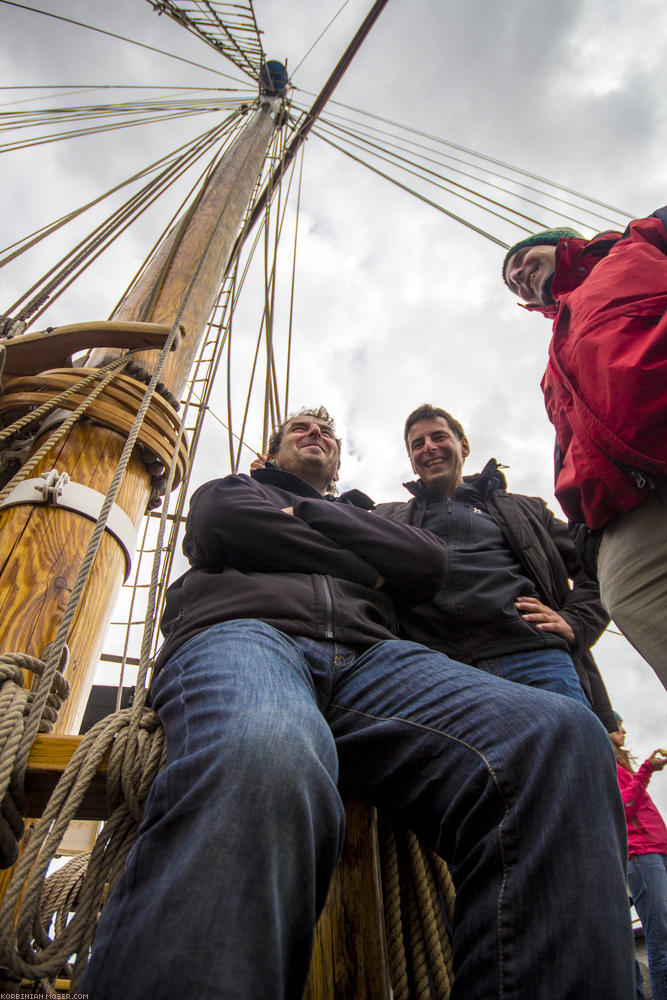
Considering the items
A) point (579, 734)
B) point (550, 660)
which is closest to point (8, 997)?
point (579, 734)

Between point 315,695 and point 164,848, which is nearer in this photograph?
point 164,848

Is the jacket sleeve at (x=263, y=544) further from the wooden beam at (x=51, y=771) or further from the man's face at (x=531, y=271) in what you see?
the man's face at (x=531, y=271)

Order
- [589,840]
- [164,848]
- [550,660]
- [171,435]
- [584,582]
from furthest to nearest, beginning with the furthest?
1. [171,435]
2. [584,582]
3. [550,660]
4. [589,840]
5. [164,848]

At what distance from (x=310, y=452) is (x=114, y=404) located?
0.68m

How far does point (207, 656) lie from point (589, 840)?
0.65 m

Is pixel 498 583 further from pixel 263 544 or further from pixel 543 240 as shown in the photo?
pixel 543 240

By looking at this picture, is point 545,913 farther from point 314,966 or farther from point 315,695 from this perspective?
point 315,695

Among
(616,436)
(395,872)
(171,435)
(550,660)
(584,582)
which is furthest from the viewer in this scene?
(171,435)

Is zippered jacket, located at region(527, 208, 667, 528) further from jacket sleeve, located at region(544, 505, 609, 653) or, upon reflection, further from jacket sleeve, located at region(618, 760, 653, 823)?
jacket sleeve, located at region(618, 760, 653, 823)

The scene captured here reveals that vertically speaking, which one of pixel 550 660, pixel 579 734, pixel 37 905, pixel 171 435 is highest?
pixel 171 435

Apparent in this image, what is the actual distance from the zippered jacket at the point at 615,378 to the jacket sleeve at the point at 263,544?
550mm

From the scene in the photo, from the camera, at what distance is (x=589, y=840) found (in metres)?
0.81

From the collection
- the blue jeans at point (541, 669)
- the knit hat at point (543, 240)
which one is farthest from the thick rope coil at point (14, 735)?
the knit hat at point (543, 240)

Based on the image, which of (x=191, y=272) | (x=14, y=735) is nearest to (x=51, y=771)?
(x=14, y=735)
